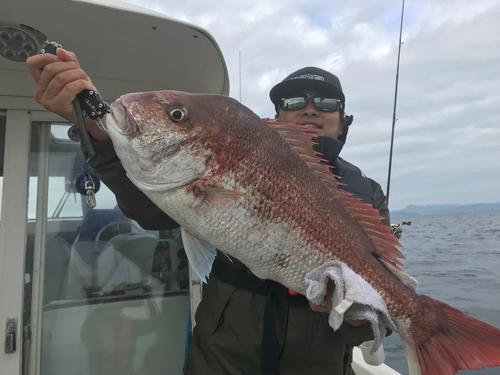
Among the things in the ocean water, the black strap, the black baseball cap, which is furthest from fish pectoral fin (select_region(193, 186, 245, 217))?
the ocean water

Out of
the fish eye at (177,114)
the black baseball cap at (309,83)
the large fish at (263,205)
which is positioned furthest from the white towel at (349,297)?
the black baseball cap at (309,83)

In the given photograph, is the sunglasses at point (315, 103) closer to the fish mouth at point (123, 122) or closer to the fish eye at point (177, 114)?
the fish eye at point (177, 114)

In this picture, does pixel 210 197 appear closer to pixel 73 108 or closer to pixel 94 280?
pixel 73 108

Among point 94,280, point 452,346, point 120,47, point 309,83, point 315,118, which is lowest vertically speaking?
point 452,346

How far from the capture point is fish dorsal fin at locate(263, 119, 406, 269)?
1540 millimetres

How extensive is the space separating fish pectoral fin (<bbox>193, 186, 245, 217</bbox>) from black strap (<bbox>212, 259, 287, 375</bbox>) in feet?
1.92

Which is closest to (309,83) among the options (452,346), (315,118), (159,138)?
(315,118)

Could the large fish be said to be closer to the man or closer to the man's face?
the man

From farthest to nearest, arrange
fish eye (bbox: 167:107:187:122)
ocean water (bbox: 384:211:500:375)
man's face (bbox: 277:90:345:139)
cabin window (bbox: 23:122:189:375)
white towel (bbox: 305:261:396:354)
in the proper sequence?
1. ocean water (bbox: 384:211:500:375)
2. cabin window (bbox: 23:122:189:375)
3. man's face (bbox: 277:90:345:139)
4. fish eye (bbox: 167:107:187:122)
5. white towel (bbox: 305:261:396:354)

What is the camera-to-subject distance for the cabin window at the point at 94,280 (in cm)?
239

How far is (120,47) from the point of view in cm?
219

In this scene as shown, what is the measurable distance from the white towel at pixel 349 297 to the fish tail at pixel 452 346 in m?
0.30

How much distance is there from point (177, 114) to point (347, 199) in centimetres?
87

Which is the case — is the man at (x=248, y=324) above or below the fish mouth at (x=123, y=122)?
below
